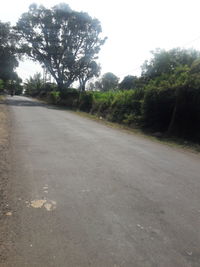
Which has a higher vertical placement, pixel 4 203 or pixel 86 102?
pixel 86 102

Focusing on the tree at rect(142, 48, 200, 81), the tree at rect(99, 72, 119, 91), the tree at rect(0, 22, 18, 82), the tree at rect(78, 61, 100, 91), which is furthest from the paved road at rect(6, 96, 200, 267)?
the tree at rect(99, 72, 119, 91)

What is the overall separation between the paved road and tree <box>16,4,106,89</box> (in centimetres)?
3037

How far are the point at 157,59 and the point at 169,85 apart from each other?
12246 mm

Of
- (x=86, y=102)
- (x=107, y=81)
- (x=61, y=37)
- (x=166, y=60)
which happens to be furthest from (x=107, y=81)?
(x=166, y=60)

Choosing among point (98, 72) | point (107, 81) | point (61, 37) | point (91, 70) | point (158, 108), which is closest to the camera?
point (158, 108)

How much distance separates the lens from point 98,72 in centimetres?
4203

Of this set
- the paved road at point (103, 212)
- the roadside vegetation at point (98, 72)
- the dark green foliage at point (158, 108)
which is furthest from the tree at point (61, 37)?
the paved road at point (103, 212)

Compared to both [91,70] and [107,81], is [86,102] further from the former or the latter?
[107,81]

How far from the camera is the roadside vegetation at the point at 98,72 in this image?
433 inches

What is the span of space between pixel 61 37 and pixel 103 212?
3393 centimetres

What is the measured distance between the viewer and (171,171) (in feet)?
17.7

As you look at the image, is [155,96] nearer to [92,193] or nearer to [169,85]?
[169,85]

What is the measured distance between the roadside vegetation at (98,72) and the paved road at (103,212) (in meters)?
5.60

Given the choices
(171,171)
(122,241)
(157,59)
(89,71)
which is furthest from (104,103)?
(89,71)
